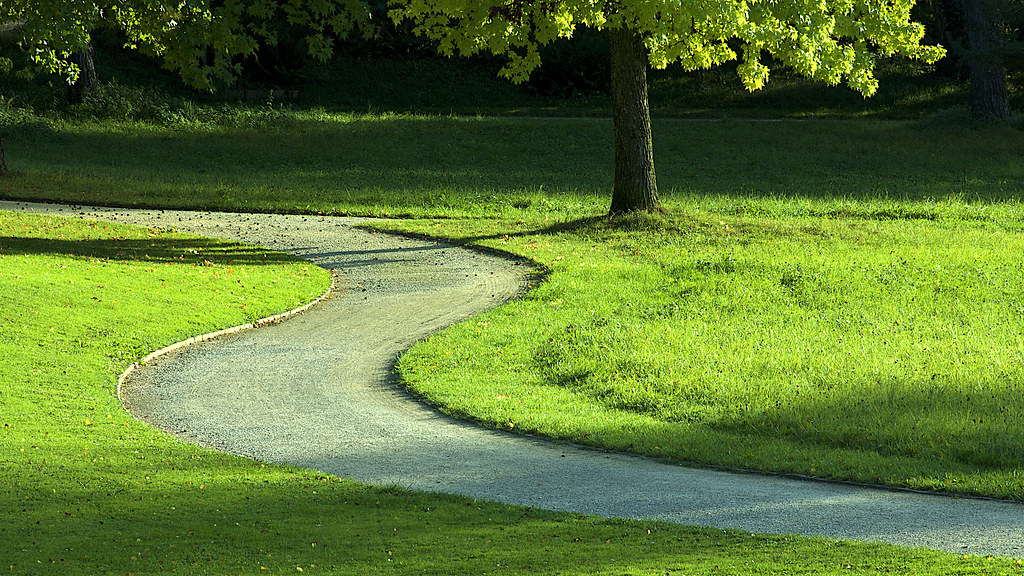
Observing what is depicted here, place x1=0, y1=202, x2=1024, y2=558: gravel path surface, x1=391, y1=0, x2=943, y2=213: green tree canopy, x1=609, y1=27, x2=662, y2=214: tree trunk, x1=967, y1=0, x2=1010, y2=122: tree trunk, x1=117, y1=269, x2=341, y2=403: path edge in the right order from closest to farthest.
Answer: x1=0, y1=202, x2=1024, y2=558: gravel path surface → x1=117, y1=269, x2=341, y2=403: path edge → x1=391, y1=0, x2=943, y2=213: green tree canopy → x1=609, y1=27, x2=662, y2=214: tree trunk → x1=967, y1=0, x2=1010, y2=122: tree trunk

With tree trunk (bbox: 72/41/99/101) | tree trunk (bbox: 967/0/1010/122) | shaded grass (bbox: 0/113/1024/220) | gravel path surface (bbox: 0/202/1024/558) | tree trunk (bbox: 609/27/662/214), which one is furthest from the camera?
tree trunk (bbox: 72/41/99/101)

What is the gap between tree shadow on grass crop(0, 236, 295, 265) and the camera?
17.2 meters

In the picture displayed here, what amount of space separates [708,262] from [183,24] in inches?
369

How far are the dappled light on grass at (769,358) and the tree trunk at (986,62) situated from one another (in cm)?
1717

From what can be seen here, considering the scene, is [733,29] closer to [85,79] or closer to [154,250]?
[154,250]

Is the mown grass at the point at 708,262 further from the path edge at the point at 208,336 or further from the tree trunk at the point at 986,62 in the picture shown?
the path edge at the point at 208,336

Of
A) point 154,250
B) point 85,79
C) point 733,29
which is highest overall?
point 85,79

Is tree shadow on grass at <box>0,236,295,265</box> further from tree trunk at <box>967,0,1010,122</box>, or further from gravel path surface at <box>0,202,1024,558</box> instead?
tree trunk at <box>967,0,1010,122</box>

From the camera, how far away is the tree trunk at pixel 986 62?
33906mm

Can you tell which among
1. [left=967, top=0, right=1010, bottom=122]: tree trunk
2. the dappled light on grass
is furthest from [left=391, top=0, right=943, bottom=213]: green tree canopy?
[left=967, top=0, right=1010, bottom=122]: tree trunk

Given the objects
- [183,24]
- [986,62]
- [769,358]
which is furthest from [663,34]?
[986,62]

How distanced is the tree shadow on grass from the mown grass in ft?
13.9

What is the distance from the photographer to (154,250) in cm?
1836

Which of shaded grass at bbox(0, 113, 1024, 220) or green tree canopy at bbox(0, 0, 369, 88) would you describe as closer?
green tree canopy at bbox(0, 0, 369, 88)
